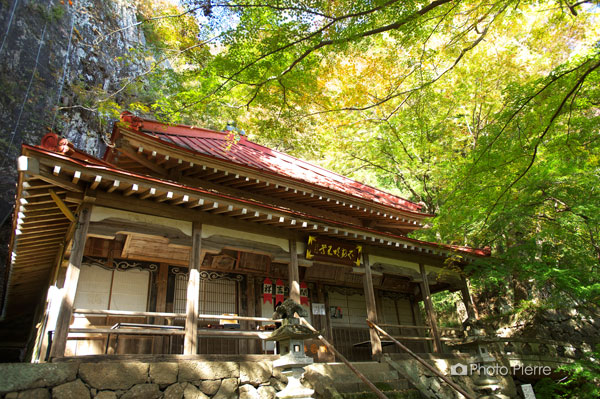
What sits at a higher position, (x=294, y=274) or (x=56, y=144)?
(x=56, y=144)

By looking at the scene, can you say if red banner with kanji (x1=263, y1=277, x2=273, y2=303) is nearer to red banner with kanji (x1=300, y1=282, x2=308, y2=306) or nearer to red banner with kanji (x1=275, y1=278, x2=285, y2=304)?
red banner with kanji (x1=275, y1=278, x2=285, y2=304)

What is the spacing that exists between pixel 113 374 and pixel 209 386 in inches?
55.2

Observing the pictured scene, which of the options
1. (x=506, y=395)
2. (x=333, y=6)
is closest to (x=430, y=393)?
(x=506, y=395)

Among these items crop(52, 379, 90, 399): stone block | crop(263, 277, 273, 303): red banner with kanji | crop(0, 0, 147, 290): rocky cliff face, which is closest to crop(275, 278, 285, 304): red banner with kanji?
crop(263, 277, 273, 303): red banner with kanji

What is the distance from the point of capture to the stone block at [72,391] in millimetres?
4434

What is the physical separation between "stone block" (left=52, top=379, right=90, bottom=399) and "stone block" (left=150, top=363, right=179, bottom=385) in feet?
2.76

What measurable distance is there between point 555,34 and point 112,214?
19724mm

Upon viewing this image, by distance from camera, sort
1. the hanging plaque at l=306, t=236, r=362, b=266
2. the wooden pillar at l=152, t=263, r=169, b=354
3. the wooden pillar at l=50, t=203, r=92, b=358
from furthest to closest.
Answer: the hanging plaque at l=306, t=236, r=362, b=266, the wooden pillar at l=152, t=263, r=169, b=354, the wooden pillar at l=50, t=203, r=92, b=358

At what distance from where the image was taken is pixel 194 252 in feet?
22.5

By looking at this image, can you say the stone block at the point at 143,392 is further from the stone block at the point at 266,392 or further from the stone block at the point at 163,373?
the stone block at the point at 266,392

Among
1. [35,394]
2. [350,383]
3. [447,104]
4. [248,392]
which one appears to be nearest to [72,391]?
[35,394]

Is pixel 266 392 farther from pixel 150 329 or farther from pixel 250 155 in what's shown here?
pixel 250 155

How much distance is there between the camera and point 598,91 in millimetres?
6586

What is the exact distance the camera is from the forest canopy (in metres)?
6.31
